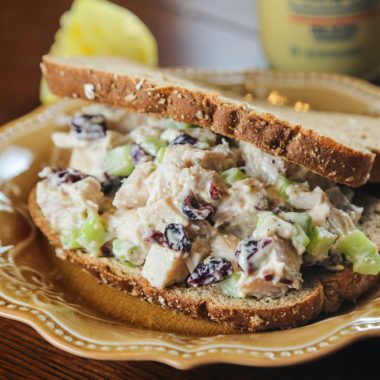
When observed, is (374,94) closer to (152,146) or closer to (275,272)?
(152,146)

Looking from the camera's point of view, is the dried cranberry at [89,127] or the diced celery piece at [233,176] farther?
the dried cranberry at [89,127]

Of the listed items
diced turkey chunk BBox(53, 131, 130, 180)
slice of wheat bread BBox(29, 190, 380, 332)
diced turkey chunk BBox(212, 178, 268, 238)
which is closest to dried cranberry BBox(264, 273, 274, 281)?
slice of wheat bread BBox(29, 190, 380, 332)

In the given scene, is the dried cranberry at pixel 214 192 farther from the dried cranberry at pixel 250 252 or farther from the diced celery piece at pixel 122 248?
the diced celery piece at pixel 122 248

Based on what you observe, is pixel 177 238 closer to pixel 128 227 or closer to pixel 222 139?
pixel 128 227

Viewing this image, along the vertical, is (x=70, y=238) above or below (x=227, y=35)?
above

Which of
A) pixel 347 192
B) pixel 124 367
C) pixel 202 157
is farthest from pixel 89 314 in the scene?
pixel 347 192

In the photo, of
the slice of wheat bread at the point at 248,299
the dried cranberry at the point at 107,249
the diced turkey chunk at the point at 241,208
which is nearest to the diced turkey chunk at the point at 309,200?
the diced turkey chunk at the point at 241,208
